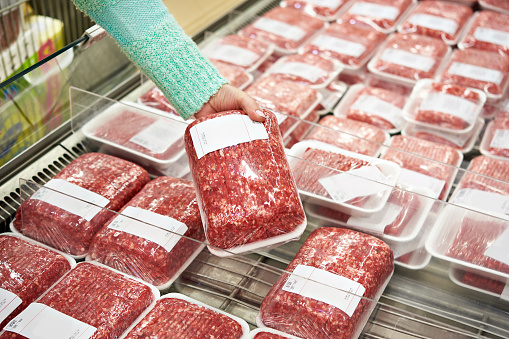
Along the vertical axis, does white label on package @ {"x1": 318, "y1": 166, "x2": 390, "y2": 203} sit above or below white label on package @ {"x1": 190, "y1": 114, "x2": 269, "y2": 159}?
below

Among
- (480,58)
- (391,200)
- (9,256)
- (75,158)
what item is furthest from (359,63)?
(9,256)

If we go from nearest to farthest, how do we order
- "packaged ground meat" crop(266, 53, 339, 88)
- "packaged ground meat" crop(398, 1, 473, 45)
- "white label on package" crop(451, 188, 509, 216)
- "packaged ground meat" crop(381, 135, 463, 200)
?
"white label on package" crop(451, 188, 509, 216), "packaged ground meat" crop(381, 135, 463, 200), "packaged ground meat" crop(266, 53, 339, 88), "packaged ground meat" crop(398, 1, 473, 45)

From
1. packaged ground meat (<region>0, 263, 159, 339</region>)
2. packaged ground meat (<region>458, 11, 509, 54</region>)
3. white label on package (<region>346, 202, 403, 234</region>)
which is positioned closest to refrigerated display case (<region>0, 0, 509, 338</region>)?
white label on package (<region>346, 202, 403, 234</region>)

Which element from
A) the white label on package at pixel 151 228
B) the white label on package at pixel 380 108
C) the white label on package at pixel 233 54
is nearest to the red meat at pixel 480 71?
the white label on package at pixel 380 108

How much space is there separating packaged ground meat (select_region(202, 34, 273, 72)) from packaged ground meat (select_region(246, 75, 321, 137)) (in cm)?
20

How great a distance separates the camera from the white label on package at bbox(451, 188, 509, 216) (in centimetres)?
188

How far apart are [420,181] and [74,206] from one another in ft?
3.86

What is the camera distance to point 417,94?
2.57m

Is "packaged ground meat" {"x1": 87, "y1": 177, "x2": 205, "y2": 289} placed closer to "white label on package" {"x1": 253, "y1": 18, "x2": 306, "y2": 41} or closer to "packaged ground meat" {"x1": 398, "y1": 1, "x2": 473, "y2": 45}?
"white label on package" {"x1": 253, "y1": 18, "x2": 306, "y2": 41}

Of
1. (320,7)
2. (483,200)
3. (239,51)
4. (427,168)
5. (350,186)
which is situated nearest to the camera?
(350,186)

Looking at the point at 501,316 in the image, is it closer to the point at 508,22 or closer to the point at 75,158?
the point at 75,158

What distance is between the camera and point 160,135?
2.09 meters

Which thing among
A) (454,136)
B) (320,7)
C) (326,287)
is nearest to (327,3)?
(320,7)

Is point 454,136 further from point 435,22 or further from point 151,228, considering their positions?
point 151,228
